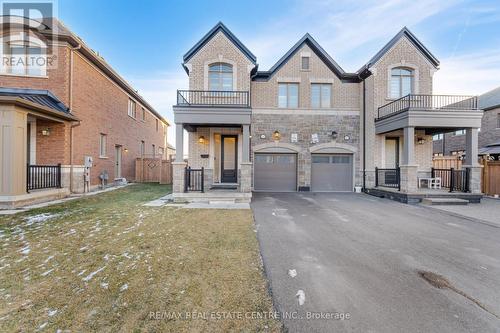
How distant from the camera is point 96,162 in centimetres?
1270

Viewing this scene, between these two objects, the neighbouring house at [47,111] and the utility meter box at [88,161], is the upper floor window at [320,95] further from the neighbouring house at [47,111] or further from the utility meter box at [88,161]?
the utility meter box at [88,161]

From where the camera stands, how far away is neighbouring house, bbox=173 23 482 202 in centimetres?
1164

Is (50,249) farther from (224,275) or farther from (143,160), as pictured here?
(143,160)

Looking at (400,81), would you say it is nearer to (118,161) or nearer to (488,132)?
(488,132)

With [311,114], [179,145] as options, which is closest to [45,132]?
[179,145]

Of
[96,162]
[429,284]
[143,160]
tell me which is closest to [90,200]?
[96,162]

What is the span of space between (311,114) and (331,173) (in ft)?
12.0

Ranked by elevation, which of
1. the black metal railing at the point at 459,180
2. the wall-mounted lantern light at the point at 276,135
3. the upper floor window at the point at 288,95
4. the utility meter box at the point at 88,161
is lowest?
the black metal railing at the point at 459,180

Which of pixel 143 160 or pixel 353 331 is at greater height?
pixel 143 160

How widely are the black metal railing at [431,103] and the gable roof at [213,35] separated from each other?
7.66m

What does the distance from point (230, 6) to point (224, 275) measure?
15.9m

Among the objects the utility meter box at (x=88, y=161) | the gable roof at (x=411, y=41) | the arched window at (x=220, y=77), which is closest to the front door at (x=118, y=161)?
the utility meter box at (x=88, y=161)
